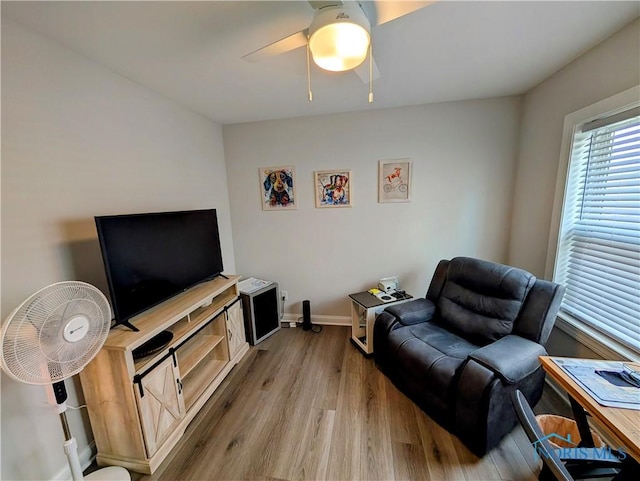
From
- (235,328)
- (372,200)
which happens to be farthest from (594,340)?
(235,328)

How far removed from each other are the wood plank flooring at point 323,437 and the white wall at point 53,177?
631 mm

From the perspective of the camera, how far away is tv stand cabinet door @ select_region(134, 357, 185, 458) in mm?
1404

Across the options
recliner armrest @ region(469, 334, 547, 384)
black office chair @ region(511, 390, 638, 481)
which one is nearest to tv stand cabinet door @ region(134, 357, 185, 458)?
black office chair @ region(511, 390, 638, 481)

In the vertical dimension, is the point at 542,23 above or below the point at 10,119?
above

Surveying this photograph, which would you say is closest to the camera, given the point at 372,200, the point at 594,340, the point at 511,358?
the point at 511,358

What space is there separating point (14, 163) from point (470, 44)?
251cm

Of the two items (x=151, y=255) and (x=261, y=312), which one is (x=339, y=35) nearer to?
(x=151, y=255)

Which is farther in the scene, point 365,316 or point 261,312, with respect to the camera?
point 261,312

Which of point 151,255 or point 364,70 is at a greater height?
point 364,70

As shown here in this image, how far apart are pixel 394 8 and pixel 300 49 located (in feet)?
2.36

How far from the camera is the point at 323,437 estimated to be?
1.64 m

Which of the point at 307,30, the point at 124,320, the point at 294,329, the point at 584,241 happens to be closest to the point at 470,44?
the point at 307,30

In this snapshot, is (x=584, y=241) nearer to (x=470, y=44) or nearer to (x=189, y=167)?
(x=470, y=44)

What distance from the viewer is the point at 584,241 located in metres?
1.81
